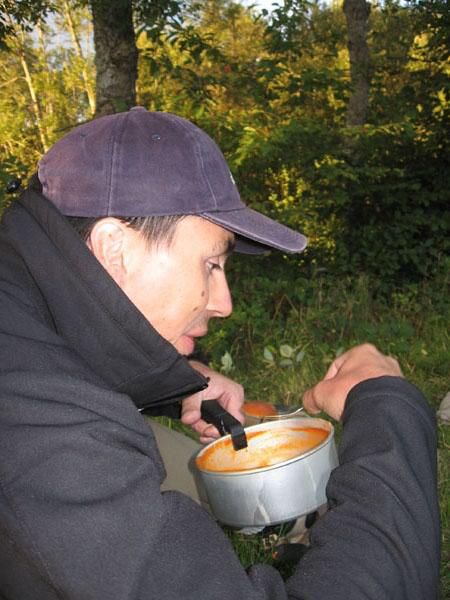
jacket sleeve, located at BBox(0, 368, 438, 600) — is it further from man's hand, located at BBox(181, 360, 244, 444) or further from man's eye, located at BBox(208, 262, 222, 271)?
man's hand, located at BBox(181, 360, 244, 444)

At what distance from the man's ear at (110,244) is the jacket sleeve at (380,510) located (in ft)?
1.96

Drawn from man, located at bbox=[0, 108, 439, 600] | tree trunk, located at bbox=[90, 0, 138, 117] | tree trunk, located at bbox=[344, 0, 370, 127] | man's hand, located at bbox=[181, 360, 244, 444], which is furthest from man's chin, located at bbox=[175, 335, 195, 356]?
tree trunk, located at bbox=[344, 0, 370, 127]

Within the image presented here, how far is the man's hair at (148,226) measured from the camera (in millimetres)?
1271

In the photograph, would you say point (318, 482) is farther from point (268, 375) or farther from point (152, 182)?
point (268, 375)

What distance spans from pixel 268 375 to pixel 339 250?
316 centimetres

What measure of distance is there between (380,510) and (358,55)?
21.8 ft

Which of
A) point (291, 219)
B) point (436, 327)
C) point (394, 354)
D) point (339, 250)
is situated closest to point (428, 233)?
point (339, 250)

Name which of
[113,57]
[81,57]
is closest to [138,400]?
[113,57]

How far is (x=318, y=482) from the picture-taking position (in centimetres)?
162

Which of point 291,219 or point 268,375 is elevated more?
point 291,219

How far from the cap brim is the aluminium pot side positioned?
1.79ft

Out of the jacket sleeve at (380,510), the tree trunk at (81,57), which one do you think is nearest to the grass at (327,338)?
the jacket sleeve at (380,510)

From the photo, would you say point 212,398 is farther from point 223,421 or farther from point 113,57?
point 113,57

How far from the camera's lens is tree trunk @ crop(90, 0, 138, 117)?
17.6 feet
